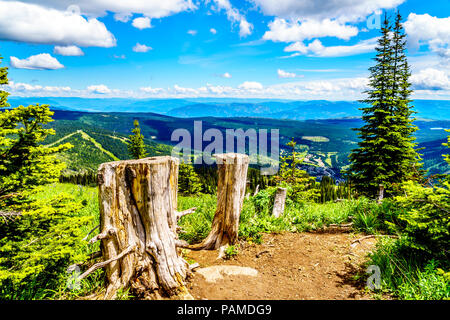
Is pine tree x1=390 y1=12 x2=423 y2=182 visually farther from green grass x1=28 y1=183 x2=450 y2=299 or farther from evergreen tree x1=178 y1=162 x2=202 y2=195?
evergreen tree x1=178 y1=162 x2=202 y2=195

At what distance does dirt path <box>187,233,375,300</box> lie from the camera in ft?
13.4

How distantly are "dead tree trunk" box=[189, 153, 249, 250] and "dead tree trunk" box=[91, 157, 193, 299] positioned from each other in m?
1.70

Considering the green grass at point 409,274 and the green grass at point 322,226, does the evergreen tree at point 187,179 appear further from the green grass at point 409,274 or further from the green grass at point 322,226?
the green grass at point 409,274

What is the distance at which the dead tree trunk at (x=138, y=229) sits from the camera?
12.3 feet

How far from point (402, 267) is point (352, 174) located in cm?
1254

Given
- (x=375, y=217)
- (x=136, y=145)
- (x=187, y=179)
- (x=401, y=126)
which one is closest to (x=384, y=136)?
(x=401, y=126)

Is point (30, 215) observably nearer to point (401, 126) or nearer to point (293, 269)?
point (293, 269)

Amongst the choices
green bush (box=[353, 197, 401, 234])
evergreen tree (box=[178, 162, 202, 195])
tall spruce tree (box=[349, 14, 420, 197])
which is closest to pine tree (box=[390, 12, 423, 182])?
tall spruce tree (box=[349, 14, 420, 197])

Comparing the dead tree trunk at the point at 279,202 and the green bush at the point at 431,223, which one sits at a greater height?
the green bush at the point at 431,223

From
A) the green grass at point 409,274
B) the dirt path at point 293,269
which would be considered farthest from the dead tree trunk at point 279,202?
the green grass at point 409,274

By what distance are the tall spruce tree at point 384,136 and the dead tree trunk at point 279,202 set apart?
9247mm

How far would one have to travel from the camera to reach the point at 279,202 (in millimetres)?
7414
